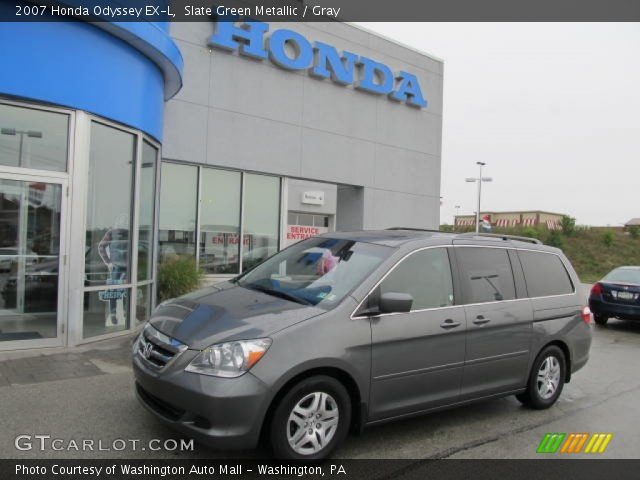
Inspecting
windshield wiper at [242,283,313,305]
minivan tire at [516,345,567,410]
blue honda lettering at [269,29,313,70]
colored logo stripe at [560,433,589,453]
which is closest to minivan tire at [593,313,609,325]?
minivan tire at [516,345,567,410]

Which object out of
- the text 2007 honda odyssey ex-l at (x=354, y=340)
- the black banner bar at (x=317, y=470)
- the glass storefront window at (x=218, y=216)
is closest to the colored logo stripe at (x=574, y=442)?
the black banner bar at (x=317, y=470)

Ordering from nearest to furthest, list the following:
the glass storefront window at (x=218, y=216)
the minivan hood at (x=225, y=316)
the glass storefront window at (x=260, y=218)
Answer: the minivan hood at (x=225, y=316), the glass storefront window at (x=218, y=216), the glass storefront window at (x=260, y=218)

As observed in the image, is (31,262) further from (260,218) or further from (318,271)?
(260,218)

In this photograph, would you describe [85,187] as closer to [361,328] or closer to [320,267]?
[320,267]

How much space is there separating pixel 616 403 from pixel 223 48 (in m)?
10.1

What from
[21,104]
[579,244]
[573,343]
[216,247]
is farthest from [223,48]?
[579,244]

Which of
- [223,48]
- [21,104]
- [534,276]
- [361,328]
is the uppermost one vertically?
[223,48]

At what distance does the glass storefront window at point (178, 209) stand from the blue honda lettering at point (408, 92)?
6.64 m

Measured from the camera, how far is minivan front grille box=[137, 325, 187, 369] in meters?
3.86

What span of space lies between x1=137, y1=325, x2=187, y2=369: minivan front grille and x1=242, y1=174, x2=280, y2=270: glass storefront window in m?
8.23

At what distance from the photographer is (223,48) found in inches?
467

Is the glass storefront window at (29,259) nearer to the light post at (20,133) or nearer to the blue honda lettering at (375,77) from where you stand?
the light post at (20,133)

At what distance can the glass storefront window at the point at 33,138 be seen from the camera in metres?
6.72

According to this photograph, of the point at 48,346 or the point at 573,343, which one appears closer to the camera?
the point at 573,343
